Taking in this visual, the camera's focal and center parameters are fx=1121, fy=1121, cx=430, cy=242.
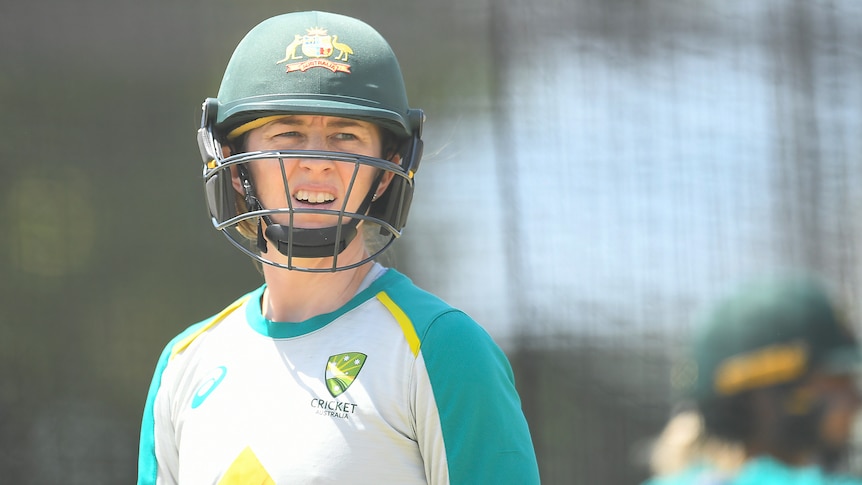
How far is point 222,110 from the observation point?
2.25m

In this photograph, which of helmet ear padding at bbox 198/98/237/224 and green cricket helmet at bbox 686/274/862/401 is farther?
green cricket helmet at bbox 686/274/862/401

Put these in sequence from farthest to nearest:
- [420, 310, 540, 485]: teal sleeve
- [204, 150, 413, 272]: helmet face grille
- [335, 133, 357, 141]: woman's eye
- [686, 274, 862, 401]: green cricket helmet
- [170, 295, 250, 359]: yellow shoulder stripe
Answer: [686, 274, 862, 401]: green cricket helmet
[170, 295, 250, 359]: yellow shoulder stripe
[335, 133, 357, 141]: woman's eye
[204, 150, 413, 272]: helmet face grille
[420, 310, 540, 485]: teal sleeve

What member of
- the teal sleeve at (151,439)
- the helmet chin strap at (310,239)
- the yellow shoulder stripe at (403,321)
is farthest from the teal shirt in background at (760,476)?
the teal sleeve at (151,439)

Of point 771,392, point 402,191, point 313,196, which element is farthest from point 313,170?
point 771,392

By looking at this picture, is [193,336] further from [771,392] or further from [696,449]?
[771,392]

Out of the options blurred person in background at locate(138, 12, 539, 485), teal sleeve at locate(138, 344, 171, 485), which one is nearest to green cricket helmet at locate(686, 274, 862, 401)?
blurred person in background at locate(138, 12, 539, 485)

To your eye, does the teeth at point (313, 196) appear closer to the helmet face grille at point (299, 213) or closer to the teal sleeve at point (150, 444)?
the helmet face grille at point (299, 213)

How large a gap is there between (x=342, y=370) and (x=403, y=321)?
5.5 inches

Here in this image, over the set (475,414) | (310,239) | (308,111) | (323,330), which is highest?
(308,111)

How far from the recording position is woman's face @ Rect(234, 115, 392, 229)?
2119mm

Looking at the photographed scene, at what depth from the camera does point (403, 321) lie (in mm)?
1986

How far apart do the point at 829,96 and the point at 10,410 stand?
149 inches

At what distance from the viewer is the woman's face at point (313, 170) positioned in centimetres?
212

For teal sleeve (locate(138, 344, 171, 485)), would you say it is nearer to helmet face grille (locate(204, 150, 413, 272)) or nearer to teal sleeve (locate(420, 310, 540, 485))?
helmet face grille (locate(204, 150, 413, 272))
